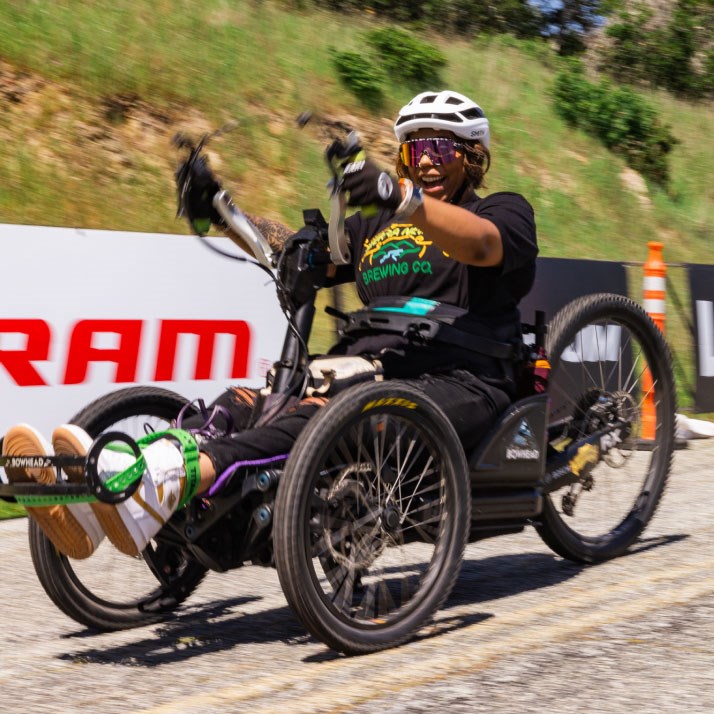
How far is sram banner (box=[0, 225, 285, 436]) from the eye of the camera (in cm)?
709

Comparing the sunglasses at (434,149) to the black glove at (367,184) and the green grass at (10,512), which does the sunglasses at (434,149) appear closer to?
the black glove at (367,184)

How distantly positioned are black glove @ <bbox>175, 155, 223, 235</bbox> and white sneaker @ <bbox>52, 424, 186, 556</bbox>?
96 centimetres

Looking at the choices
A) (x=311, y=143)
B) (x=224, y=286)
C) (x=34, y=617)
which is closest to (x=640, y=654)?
(x=34, y=617)

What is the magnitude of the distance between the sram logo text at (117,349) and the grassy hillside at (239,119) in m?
4.21

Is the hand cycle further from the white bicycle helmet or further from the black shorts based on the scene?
the white bicycle helmet

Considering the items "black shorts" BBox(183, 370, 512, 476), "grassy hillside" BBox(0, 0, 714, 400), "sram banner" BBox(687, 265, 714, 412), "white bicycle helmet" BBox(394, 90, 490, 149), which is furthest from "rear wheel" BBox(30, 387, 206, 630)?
"grassy hillside" BBox(0, 0, 714, 400)

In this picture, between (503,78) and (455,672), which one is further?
(503,78)

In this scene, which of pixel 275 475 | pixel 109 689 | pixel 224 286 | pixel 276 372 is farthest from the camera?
pixel 224 286

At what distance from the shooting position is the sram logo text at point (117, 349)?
23.1 feet

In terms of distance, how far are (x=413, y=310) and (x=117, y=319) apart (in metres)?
3.33

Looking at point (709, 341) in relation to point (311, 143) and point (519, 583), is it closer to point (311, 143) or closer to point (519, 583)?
point (519, 583)

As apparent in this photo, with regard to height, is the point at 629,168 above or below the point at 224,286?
above

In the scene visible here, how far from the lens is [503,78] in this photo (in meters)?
21.2

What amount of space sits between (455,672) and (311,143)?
12734mm
